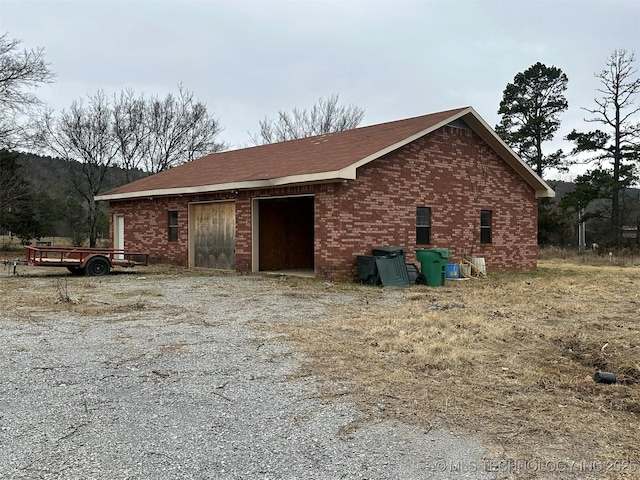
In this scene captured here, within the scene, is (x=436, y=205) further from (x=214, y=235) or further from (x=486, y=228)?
(x=214, y=235)

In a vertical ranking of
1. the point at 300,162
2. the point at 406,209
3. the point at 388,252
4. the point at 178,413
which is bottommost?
the point at 178,413

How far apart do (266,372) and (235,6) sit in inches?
525

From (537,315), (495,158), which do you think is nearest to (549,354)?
(537,315)

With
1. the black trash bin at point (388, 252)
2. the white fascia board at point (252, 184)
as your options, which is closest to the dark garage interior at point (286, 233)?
the white fascia board at point (252, 184)

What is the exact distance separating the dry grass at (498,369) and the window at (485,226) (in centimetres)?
787

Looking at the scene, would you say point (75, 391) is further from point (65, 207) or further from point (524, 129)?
point (65, 207)

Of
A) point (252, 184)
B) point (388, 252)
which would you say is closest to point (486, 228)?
point (388, 252)

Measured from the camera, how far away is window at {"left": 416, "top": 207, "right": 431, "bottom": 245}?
1641cm

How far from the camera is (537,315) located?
9.52 meters

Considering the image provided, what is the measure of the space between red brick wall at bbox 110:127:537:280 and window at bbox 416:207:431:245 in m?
0.16

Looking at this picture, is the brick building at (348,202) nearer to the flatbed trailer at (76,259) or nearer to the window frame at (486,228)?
the window frame at (486,228)

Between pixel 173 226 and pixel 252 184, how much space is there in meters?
5.50

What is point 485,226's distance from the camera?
61.1 feet

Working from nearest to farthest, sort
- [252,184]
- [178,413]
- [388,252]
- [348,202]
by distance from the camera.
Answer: [178,413] → [388,252] → [348,202] → [252,184]
